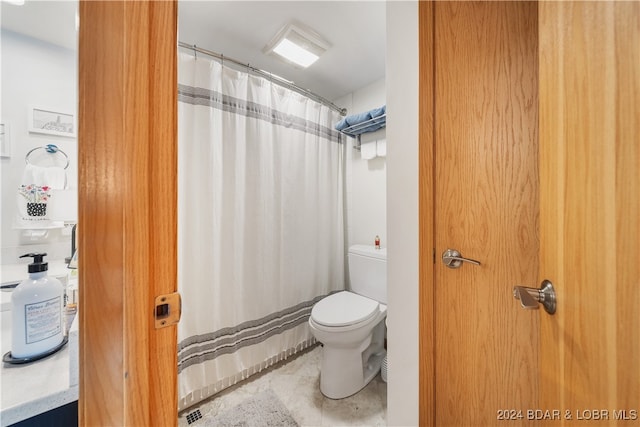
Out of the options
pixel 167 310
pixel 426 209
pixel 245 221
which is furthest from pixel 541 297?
pixel 245 221

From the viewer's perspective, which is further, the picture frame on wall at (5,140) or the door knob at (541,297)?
the picture frame on wall at (5,140)

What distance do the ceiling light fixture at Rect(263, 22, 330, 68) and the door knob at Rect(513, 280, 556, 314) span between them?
5.35 ft

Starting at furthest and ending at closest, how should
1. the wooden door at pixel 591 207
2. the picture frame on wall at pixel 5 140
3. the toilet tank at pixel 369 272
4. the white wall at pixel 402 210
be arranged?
the toilet tank at pixel 369 272 → the white wall at pixel 402 210 → the picture frame on wall at pixel 5 140 → the wooden door at pixel 591 207

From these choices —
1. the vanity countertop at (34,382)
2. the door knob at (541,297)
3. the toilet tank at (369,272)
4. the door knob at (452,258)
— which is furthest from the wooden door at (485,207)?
the vanity countertop at (34,382)

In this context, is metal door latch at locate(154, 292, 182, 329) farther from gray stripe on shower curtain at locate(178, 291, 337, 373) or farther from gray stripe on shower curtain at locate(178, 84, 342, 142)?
gray stripe on shower curtain at locate(178, 84, 342, 142)

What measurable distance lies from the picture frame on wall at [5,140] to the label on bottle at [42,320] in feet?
1.28

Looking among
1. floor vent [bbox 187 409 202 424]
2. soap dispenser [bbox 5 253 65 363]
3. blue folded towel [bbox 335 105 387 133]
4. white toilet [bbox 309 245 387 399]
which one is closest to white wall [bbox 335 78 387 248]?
blue folded towel [bbox 335 105 387 133]

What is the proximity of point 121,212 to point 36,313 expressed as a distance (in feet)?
1.14

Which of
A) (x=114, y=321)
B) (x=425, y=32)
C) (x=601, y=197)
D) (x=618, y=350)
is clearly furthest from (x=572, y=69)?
(x=114, y=321)

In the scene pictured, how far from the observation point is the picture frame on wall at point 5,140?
22.6 inches

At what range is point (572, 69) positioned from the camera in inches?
16.2

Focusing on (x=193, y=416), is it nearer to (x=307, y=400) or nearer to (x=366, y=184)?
(x=307, y=400)

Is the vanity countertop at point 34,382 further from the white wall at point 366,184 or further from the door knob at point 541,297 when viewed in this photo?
the white wall at point 366,184

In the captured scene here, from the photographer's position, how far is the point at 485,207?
2.63ft
